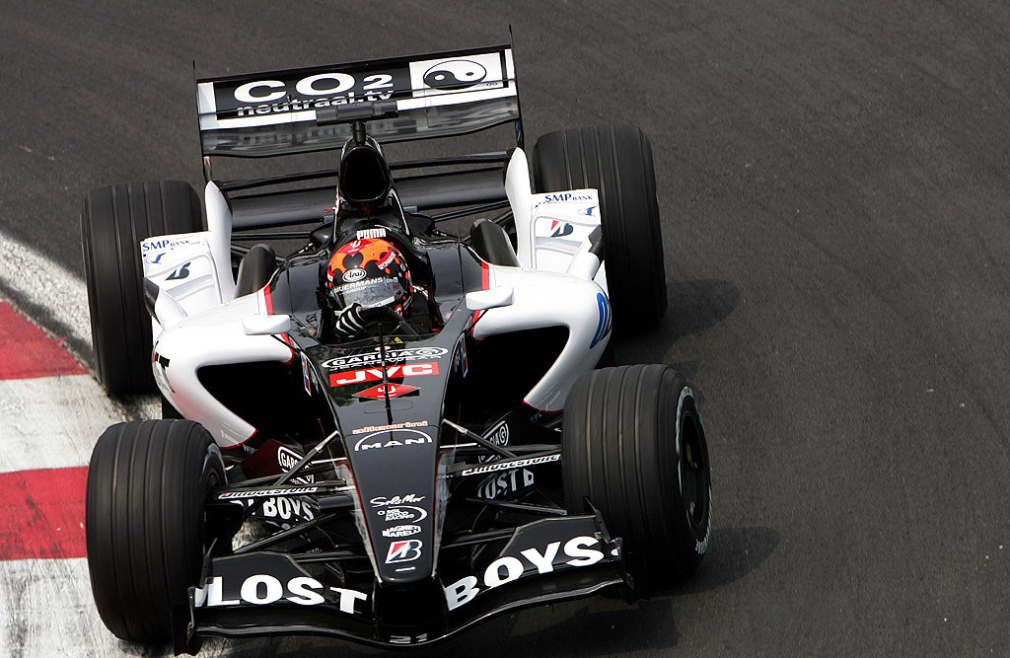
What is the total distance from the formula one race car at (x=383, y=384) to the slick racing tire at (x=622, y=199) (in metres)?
0.01

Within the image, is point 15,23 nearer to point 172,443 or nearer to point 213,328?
point 213,328

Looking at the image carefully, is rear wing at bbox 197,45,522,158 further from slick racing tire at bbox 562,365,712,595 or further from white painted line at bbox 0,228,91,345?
slick racing tire at bbox 562,365,712,595

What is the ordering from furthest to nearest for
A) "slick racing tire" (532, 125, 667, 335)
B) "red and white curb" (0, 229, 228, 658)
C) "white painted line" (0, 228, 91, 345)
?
"white painted line" (0, 228, 91, 345) < "slick racing tire" (532, 125, 667, 335) < "red and white curb" (0, 229, 228, 658)

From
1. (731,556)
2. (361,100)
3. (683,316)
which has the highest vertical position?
(361,100)

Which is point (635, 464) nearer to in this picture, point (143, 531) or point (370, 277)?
point (370, 277)


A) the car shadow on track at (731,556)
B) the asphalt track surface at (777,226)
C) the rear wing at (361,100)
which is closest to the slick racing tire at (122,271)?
the rear wing at (361,100)

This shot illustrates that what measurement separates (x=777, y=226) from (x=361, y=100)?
282cm

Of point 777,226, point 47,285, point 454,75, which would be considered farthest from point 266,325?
point 777,226

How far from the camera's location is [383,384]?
6340 millimetres

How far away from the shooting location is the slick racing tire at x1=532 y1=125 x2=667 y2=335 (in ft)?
27.4

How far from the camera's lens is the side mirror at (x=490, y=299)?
694cm

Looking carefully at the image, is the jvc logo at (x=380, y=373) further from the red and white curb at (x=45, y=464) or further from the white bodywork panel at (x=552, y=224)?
the white bodywork panel at (x=552, y=224)

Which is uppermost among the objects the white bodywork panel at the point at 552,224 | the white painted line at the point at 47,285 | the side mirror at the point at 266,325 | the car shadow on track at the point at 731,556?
the side mirror at the point at 266,325

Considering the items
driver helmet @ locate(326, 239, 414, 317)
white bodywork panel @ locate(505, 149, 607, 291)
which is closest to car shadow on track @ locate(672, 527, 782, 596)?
white bodywork panel @ locate(505, 149, 607, 291)
